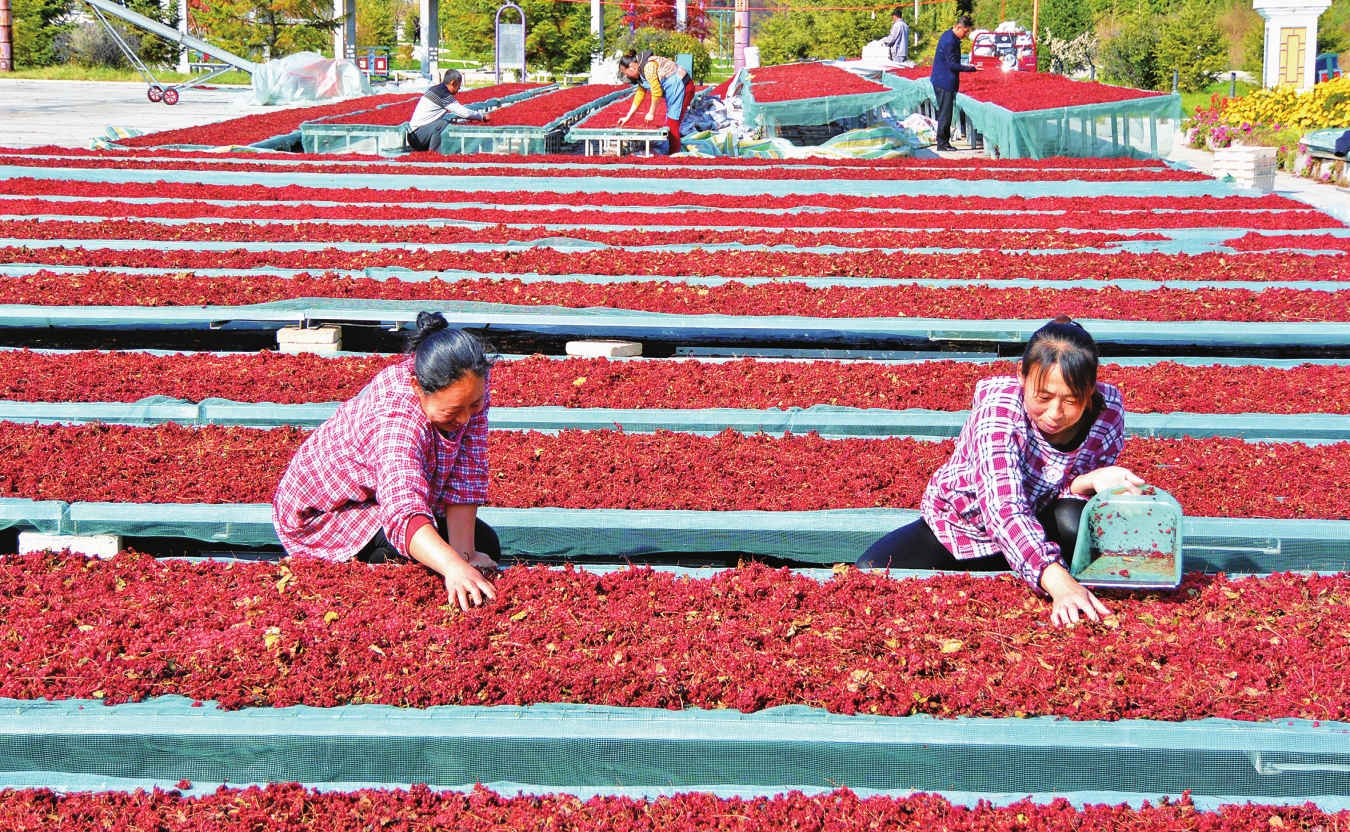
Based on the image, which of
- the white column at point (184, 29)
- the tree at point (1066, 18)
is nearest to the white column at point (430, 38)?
the white column at point (184, 29)

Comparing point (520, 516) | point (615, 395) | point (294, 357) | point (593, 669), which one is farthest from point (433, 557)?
point (294, 357)

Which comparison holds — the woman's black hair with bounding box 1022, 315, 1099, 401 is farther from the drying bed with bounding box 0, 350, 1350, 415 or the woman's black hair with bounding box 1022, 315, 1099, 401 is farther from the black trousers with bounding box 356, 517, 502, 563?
the drying bed with bounding box 0, 350, 1350, 415

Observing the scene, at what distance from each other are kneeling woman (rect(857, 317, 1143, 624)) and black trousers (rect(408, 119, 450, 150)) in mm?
10994

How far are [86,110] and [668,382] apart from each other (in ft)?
66.2

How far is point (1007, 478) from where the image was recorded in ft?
9.34

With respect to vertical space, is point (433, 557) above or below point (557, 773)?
above

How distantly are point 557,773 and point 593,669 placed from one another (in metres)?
0.27

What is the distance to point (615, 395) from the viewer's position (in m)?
4.82

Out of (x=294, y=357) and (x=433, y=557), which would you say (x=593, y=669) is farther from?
(x=294, y=357)

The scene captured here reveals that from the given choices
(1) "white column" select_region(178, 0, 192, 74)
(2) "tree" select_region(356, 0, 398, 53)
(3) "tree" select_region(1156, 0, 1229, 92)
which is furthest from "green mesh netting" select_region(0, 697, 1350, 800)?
(2) "tree" select_region(356, 0, 398, 53)

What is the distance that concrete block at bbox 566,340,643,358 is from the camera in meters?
5.57

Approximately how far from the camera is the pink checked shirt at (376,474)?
2836mm

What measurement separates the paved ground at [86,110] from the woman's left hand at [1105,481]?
15500mm

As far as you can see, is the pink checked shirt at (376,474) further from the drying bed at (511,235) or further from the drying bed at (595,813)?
the drying bed at (511,235)
